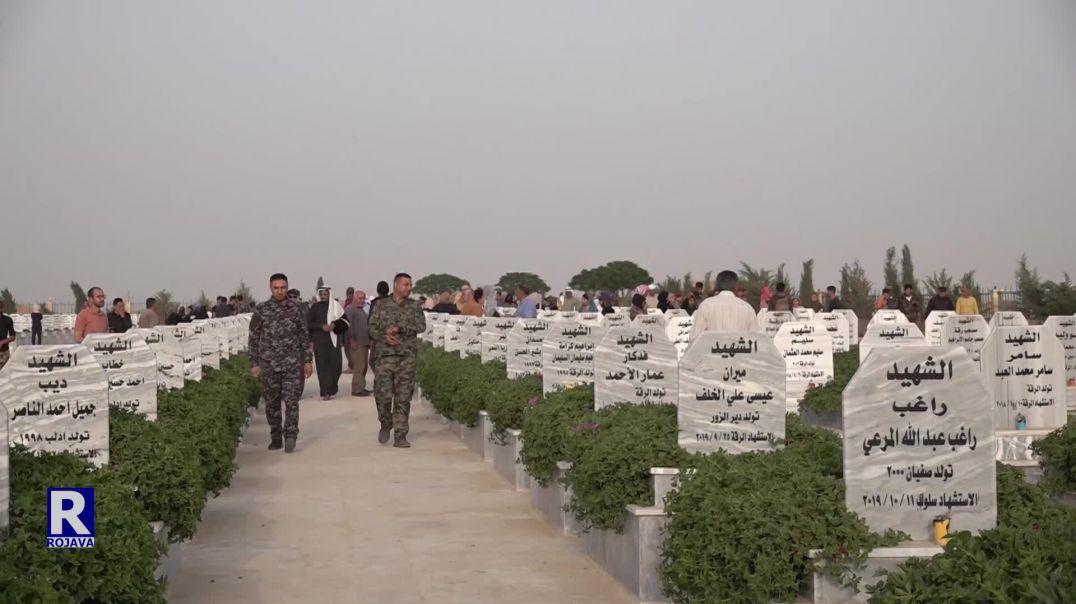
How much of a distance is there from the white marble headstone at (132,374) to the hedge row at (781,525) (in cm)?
352

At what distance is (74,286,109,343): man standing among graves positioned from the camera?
18406 mm

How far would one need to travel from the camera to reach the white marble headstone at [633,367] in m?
11.9

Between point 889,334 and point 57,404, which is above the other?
point 889,334

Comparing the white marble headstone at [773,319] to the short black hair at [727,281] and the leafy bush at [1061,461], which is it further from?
the leafy bush at [1061,461]

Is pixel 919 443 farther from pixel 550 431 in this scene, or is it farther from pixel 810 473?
pixel 550 431

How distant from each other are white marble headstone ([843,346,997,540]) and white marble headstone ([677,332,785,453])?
2.24 metres

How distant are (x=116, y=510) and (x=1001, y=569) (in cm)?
407

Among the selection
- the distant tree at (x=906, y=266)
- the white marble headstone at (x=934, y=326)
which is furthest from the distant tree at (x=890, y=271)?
the white marble headstone at (x=934, y=326)

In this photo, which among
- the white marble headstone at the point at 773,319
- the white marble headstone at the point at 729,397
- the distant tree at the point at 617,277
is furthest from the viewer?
the distant tree at the point at 617,277

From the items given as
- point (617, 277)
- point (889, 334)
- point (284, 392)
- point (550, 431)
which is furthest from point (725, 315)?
point (617, 277)

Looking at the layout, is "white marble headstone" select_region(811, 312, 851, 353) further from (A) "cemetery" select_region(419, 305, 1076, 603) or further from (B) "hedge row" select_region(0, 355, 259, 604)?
(B) "hedge row" select_region(0, 355, 259, 604)

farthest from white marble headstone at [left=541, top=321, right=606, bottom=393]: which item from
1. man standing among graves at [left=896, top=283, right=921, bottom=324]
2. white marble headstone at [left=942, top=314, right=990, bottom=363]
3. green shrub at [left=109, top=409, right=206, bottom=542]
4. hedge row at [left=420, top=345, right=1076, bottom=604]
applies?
man standing among graves at [left=896, top=283, right=921, bottom=324]

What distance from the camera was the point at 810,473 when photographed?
25.8ft

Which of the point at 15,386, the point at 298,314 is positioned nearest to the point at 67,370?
the point at 15,386
